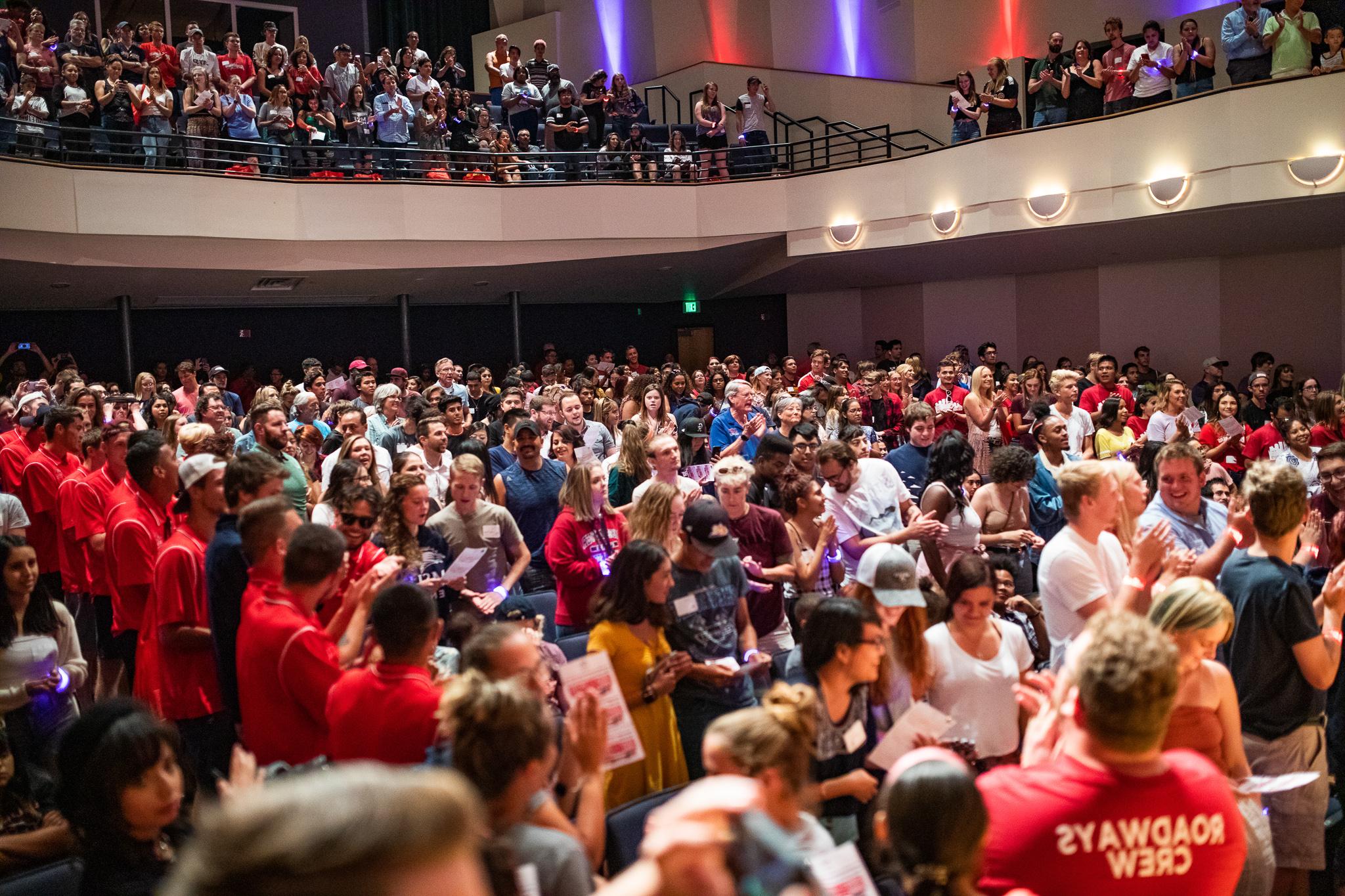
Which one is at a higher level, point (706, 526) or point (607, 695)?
point (706, 526)

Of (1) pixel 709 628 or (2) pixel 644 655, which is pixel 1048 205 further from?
(2) pixel 644 655

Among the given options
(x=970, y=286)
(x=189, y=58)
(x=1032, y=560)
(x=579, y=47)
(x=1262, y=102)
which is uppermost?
(x=579, y=47)

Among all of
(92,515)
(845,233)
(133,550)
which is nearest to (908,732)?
(133,550)

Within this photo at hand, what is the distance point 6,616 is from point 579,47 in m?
17.2

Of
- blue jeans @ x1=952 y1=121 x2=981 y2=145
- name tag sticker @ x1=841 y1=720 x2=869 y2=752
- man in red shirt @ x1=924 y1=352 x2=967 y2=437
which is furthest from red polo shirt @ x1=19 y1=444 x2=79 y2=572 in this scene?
blue jeans @ x1=952 y1=121 x2=981 y2=145

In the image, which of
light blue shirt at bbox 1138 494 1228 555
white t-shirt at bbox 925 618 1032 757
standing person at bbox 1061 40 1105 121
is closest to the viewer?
white t-shirt at bbox 925 618 1032 757

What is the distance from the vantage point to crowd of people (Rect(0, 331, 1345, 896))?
199cm

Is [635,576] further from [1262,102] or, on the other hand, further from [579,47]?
[579,47]

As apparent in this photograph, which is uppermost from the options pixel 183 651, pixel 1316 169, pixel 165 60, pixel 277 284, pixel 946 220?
pixel 165 60

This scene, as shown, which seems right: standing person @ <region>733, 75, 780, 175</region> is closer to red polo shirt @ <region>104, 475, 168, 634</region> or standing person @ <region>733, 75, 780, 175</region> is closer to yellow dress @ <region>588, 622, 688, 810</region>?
red polo shirt @ <region>104, 475, 168, 634</region>

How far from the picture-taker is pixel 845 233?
49.2 ft

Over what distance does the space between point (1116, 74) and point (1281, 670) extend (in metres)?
10.7

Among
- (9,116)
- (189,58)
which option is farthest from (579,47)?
(9,116)

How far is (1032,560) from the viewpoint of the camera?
5.61m
